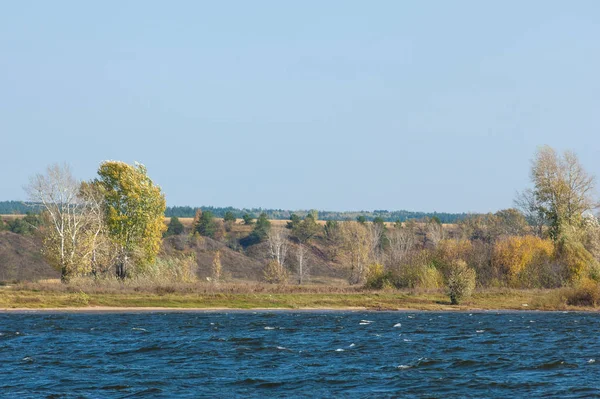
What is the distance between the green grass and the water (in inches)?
224

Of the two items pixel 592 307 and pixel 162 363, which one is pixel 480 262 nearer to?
pixel 592 307

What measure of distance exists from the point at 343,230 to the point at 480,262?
151 ft

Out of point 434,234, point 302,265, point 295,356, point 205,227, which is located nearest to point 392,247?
point 302,265

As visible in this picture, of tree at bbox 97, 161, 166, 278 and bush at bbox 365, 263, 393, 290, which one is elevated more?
tree at bbox 97, 161, 166, 278

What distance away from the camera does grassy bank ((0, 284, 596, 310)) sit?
6475 centimetres

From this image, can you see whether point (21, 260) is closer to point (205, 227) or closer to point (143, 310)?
point (205, 227)

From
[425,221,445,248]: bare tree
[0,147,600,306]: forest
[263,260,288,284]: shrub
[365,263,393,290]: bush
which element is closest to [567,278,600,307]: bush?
[0,147,600,306]: forest

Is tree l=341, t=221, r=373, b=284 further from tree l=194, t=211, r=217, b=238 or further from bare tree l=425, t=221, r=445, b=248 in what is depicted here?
tree l=194, t=211, r=217, b=238

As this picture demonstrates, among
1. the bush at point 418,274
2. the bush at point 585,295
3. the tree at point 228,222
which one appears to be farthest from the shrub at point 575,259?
the tree at point 228,222

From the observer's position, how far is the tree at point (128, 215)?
7631cm

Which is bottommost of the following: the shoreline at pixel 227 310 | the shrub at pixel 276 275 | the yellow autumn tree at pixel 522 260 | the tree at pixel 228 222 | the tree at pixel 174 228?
the shoreline at pixel 227 310

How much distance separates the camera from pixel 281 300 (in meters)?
69.8

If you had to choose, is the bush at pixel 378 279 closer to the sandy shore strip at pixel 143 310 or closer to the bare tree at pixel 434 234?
the sandy shore strip at pixel 143 310

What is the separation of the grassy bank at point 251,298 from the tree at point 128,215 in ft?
23.3
